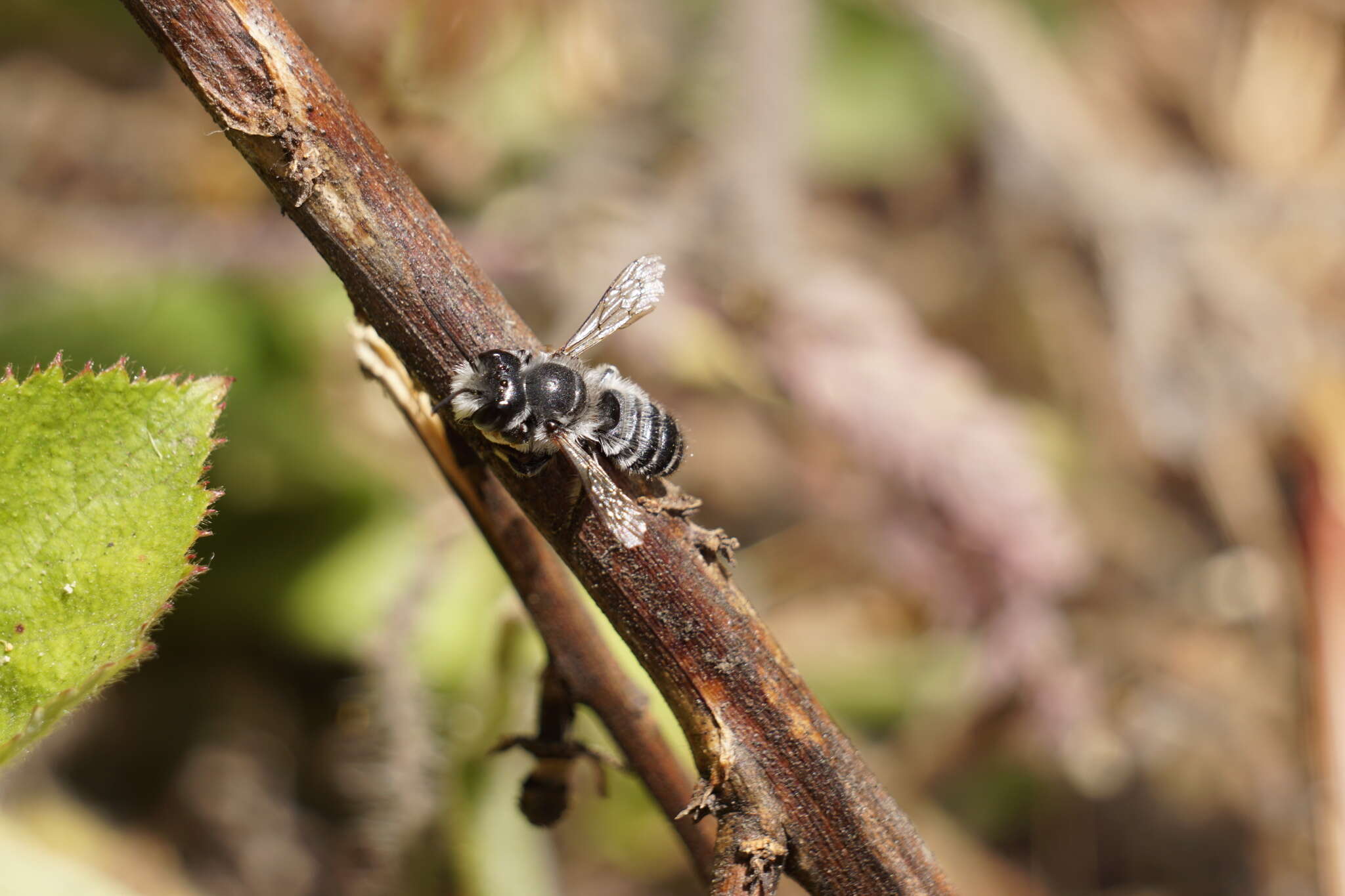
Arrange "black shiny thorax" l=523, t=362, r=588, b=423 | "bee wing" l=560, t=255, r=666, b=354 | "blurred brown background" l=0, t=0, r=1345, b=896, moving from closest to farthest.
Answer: "black shiny thorax" l=523, t=362, r=588, b=423 → "bee wing" l=560, t=255, r=666, b=354 → "blurred brown background" l=0, t=0, r=1345, b=896

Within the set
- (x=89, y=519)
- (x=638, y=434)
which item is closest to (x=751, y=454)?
(x=638, y=434)

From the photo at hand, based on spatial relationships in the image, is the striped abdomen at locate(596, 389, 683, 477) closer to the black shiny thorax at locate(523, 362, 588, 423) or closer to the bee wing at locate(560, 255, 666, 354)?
the black shiny thorax at locate(523, 362, 588, 423)

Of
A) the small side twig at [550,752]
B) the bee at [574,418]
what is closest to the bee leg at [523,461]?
the bee at [574,418]

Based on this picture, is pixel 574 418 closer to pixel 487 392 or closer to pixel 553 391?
pixel 553 391

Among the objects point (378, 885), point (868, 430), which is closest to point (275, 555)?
point (378, 885)

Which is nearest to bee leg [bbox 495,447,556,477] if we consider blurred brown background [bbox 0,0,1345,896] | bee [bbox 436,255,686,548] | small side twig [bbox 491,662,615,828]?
bee [bbox 436,255,686,548]

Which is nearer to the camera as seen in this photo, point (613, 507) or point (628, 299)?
point (613, 507)
